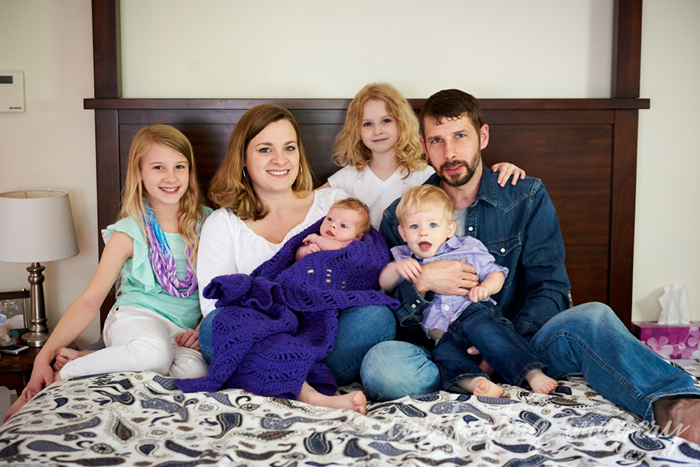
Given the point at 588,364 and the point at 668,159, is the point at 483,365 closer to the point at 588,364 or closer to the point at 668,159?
the point at 588,364

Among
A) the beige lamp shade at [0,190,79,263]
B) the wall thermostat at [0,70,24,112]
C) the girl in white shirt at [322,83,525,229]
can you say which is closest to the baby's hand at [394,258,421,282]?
the girl in white shirt at [322,83,525,229]

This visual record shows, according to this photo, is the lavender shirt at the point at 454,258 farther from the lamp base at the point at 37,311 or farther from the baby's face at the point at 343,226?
the lamp base at the point at 37,311

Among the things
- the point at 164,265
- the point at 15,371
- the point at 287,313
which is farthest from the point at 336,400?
the point at 15,371

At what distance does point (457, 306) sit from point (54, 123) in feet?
6.58

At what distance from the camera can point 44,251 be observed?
2268mm

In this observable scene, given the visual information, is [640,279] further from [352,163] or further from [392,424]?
[392,424]

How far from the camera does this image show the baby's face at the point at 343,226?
1880 millimetres

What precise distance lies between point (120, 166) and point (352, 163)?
104 centimetres

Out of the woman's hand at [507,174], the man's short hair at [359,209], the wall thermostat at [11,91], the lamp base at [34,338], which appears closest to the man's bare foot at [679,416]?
the woman's hand at [507,174]

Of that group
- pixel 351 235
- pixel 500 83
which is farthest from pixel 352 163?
pixel 500 83

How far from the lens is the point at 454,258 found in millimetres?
1771

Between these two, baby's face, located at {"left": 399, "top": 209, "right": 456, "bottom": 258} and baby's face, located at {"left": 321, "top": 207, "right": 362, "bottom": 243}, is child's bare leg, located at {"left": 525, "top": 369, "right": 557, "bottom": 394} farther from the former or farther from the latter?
baby's face, located at {"left": 321, "top": 207, "right": 362, "bottom": 243}

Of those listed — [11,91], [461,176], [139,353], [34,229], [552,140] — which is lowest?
[139,353]

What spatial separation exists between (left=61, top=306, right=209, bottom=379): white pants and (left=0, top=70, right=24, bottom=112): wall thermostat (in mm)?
1206
